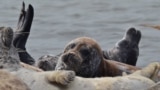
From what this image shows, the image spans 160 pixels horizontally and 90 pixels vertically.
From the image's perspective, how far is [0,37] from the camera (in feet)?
23.6

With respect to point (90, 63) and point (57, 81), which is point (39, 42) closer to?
point (90, 63)

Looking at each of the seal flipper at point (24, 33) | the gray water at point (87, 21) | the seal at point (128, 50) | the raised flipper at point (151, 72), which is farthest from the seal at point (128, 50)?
the raised flipper at point (151, 72)

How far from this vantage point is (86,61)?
7.93 m

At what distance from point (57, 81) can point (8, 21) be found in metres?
8.74

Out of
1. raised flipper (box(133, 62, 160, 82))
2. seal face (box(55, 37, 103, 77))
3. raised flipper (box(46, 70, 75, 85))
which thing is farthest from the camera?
seal face (box(55, 37, 103, 77))

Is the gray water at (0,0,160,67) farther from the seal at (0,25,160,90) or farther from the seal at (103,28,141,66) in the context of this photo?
the seal at (0,25,160,90)

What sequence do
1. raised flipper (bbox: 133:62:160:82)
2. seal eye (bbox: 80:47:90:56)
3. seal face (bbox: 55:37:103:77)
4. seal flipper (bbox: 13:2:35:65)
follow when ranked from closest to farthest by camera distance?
raised flipper (bbox: 133:62:160:82) < seal face (bbox: 55:37:103:77) < seal eye (bbox: 80:47:90:56) < seal flipper (bbox: 13:2:35:65)

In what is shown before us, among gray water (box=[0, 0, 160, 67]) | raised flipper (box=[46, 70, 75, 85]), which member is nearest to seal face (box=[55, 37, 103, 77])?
raised flipper (box=[46, 70, 75, 85])

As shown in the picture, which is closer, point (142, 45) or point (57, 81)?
point (57, 81)

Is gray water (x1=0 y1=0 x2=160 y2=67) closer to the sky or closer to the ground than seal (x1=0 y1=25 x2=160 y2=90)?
closer to the ground

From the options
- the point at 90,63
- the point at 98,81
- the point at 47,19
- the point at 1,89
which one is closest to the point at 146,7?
the point at 47,19

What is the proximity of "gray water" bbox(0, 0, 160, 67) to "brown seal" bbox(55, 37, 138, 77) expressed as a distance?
10.1 feet

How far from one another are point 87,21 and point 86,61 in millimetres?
7616

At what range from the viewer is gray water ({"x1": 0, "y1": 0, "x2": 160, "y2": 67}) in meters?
12.8
